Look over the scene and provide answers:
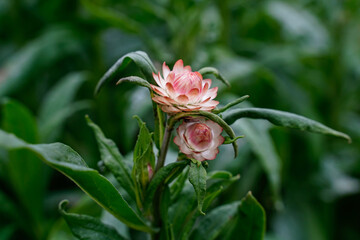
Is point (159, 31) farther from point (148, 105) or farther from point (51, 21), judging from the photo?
point (148, 105)

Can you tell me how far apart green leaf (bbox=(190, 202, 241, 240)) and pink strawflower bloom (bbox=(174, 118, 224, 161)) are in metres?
0.15

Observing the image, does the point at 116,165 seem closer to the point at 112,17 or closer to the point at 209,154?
the point at 209,154

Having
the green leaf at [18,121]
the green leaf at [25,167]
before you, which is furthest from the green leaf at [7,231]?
the green leaf at [18,121]

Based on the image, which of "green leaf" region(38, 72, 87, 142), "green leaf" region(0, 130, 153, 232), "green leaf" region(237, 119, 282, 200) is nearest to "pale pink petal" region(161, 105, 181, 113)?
"green leaf" region(0, 130, 153, 232)

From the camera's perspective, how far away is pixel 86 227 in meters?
0.51

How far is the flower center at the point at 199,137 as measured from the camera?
447 mm

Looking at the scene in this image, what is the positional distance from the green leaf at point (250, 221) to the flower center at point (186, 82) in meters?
0.17

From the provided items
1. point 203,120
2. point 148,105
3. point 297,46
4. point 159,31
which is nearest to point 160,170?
point 203,120

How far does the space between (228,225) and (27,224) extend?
598mm

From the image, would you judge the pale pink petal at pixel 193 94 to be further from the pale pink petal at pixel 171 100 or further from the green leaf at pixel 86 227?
the green leaf at pixel 86 227

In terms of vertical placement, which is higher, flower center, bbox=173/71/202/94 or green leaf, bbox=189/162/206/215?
flower center, bbox=173/71/202/94

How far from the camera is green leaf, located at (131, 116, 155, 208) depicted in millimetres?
480

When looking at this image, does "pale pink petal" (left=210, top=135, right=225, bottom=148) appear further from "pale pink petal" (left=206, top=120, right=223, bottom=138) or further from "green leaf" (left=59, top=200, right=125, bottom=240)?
"green leaf" (left=59, top=200, right=125, bottom=240)

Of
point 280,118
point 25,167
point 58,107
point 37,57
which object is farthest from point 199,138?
point 37,57
